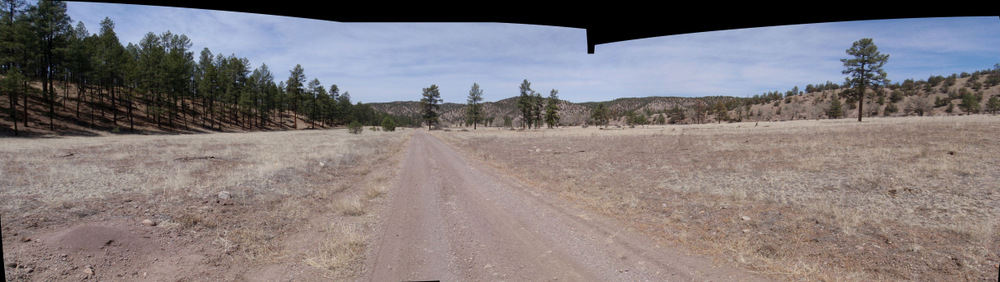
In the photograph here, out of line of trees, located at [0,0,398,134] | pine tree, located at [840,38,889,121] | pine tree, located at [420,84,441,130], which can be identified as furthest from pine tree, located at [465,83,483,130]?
pine tree, located at [840,38,889,121]

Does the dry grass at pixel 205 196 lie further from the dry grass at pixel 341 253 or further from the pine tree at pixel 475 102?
the pine tree at pixel 475 102

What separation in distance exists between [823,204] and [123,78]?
80380 mm

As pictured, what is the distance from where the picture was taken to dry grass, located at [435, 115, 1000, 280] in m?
6.43

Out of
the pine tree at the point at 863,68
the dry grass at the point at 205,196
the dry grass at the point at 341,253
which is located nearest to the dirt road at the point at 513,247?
the dry grass at the point at 341,253

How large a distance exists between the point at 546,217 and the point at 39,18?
65656 mm

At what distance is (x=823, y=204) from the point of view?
953 centimetres

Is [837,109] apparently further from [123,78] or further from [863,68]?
[123,78]

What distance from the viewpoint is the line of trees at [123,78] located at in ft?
134

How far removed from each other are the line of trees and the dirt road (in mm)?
20037

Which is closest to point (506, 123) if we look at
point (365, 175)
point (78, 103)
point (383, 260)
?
point (78, 103)

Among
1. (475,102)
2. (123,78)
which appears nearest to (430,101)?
(475,102)

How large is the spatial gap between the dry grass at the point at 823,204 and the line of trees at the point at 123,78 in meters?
25.4

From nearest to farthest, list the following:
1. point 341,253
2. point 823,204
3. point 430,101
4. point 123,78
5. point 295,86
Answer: point 341,253
point 823,204
point 123,78
point 295,86
point 430,101

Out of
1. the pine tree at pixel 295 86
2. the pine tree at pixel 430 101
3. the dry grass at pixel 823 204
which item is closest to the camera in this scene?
the dry grass at pixel 823 204
